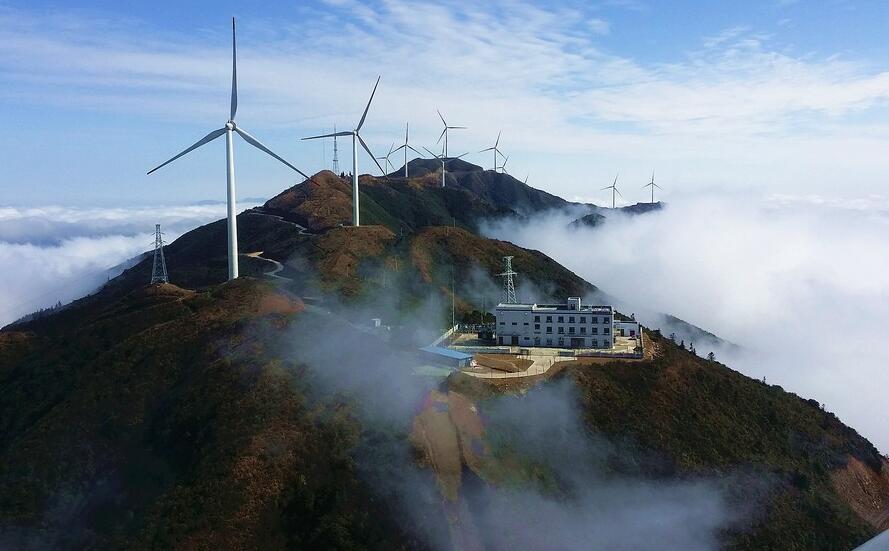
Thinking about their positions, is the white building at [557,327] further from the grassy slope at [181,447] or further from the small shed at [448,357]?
Result: the grassy slope at [181,447]

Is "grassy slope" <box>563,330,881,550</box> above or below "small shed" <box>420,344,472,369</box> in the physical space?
below

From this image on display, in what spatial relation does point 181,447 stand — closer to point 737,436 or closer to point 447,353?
point 447,353

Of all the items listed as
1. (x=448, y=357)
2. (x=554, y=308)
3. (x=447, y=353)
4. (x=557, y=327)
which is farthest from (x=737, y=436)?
(x=447, y=353)

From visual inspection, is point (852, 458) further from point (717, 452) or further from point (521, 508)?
point (521, 508)

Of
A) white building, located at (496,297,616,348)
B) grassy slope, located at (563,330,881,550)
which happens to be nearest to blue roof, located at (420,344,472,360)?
white building, located at (496,297,616,348)

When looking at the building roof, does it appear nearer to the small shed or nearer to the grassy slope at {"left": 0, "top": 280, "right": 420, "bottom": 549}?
the small shed
